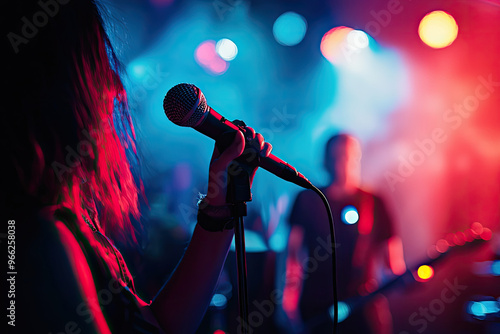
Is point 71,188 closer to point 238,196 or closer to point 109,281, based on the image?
point 109,281

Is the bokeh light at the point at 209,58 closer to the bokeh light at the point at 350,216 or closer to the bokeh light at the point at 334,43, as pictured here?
the bokeh light at the point at 334,43

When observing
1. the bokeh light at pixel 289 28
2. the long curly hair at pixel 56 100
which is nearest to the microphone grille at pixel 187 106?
the long curly hair at pixel 56 100

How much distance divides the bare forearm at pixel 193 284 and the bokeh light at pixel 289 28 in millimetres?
2568

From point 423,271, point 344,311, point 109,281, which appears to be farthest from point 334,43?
point 109,281

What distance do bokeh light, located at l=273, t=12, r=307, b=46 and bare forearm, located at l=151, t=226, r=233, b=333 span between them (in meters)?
2.57

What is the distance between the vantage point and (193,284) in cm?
88

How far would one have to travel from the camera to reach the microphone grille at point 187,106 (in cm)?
74

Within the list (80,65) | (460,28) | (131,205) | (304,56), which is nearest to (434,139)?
(460,28)

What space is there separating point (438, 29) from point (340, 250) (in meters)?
2.46

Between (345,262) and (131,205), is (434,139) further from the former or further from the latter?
(131,205)

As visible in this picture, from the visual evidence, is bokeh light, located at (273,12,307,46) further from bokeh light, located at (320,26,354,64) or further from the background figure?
the background figure

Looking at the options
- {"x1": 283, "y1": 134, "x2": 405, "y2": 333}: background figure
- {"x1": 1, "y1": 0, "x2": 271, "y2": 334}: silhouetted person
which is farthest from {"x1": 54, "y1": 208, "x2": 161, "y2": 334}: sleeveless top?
{"x1": 283, "y1": 134, "x2": 405, "y2": 333}: background figure

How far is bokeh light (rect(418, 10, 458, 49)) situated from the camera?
127 inches

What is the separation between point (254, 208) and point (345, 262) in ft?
3.11
